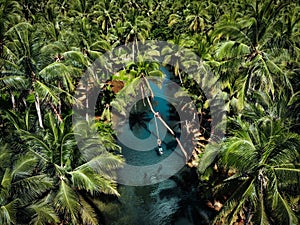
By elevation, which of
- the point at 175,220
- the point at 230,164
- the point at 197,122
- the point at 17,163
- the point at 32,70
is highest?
the point at 32,70

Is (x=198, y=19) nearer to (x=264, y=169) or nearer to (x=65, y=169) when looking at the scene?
(x=65, y=169)

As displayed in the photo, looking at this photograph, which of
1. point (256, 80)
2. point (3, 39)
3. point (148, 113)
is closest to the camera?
point (256, 80)

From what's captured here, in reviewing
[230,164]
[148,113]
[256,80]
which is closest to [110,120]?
[148,113]

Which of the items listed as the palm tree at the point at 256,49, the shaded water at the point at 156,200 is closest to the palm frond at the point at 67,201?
the shaded water at the point at 156,200

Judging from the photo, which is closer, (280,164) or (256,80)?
(280,164)

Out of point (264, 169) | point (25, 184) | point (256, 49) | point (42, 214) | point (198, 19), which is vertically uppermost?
point (256, 49)

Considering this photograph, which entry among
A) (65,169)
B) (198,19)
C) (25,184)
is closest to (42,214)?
(25,184)

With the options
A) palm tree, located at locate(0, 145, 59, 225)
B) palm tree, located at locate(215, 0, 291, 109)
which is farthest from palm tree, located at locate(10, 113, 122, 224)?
palm tree, located at locate(215, 0, 291, 109)

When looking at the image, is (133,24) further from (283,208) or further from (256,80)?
(283,208)

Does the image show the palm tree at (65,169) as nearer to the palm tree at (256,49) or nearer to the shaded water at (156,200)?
the shaded water at (156,200)
